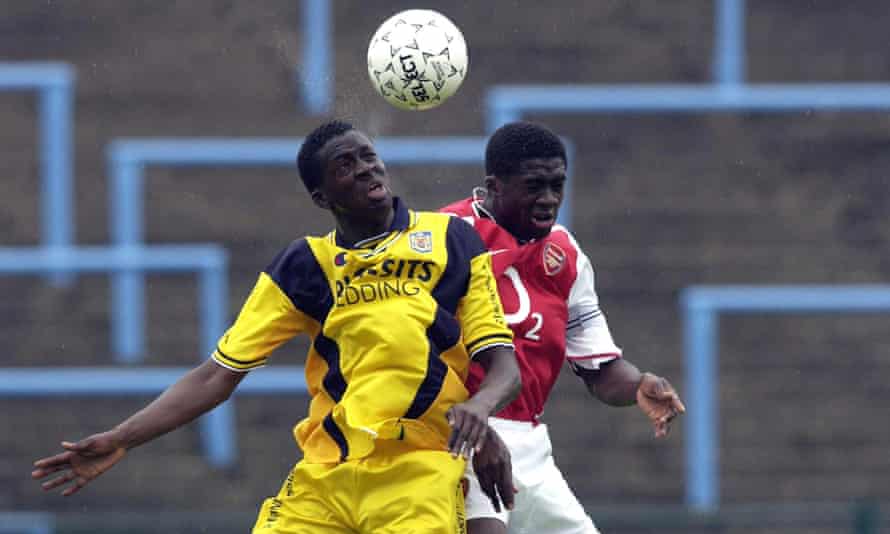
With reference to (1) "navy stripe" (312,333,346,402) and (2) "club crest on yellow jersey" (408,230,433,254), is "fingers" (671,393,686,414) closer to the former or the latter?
(2) "club crest on yellow jersey" (408,230,433,254)

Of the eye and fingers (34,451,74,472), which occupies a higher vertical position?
the eye

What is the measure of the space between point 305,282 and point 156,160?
7328 mm

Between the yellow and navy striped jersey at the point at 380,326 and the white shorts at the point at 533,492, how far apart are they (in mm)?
451

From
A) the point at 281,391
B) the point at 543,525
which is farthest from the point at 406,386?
the point at 281,391

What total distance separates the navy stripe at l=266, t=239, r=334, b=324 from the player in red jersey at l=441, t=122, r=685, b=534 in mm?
675

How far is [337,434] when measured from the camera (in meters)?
5.57

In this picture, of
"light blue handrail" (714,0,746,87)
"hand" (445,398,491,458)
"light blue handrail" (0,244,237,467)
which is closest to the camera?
"hand" (445,398,491,458)

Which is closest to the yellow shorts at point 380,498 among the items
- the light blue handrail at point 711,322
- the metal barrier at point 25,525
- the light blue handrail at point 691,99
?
the metal barrier at point 25,525

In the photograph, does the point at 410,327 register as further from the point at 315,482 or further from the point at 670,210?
the point at 670,210

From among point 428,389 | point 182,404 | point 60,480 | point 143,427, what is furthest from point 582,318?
point 60,480

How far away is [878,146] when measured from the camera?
12992 mm

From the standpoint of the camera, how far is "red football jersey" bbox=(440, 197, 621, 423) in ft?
19.7

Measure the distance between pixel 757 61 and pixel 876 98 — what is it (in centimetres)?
95

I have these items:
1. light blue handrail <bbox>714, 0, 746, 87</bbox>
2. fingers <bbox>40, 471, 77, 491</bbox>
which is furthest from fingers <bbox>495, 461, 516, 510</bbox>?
light blue handrail <bbox>714, 0, 746, 87</bbox>
